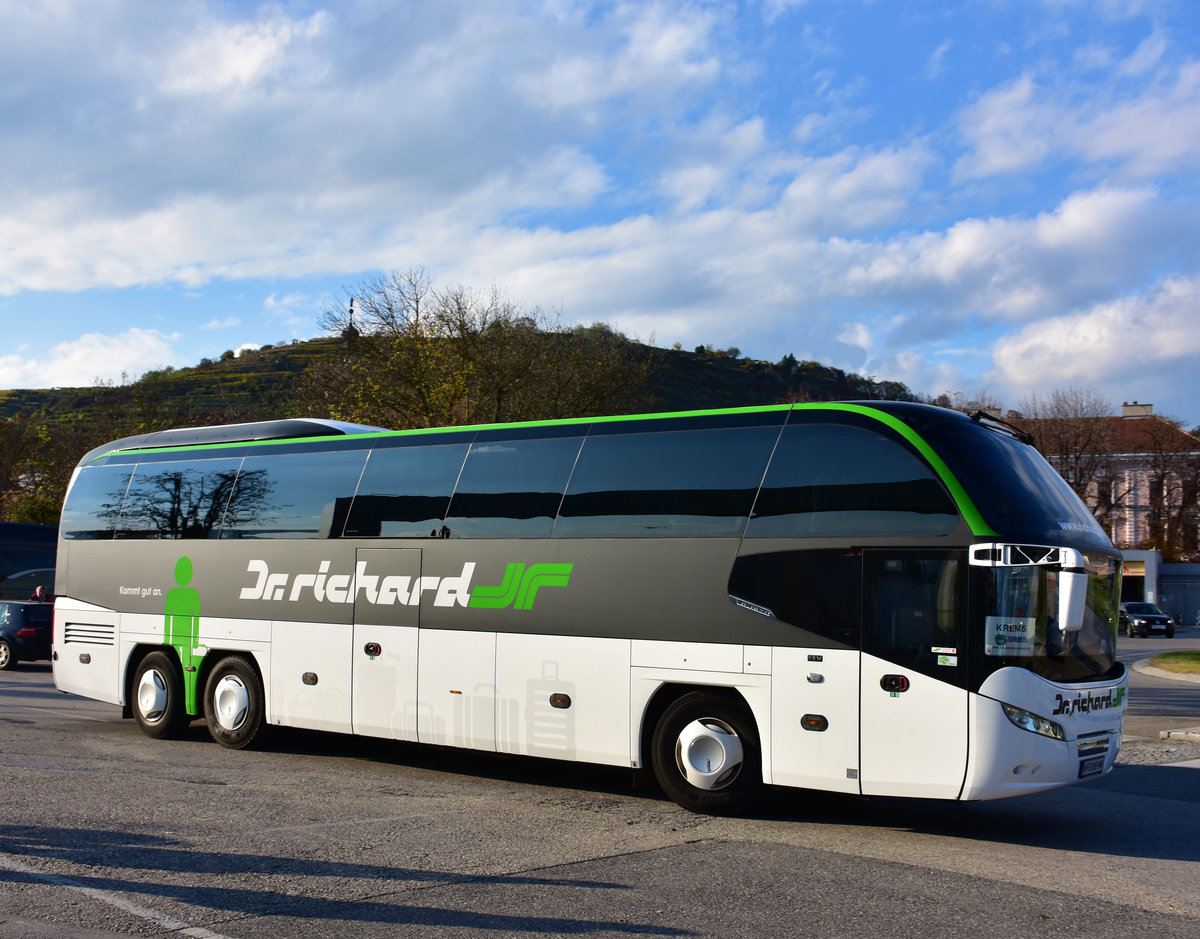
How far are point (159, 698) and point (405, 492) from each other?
176 inches

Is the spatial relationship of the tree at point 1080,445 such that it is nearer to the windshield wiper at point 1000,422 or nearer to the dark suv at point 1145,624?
the dark suv at point 1145,624

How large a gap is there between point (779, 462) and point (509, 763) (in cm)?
504

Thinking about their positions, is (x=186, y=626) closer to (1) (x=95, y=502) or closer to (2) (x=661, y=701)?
(1) (x=95, y=502)

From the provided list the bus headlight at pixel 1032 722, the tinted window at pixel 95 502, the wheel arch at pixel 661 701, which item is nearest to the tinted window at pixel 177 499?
the tinted window at pixel 95 502

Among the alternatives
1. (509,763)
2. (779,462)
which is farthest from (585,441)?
(509,763)

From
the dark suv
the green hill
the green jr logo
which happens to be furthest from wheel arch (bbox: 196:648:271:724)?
the dark suv

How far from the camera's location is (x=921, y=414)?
8438 mm

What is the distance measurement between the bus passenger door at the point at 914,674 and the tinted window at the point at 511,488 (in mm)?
3037

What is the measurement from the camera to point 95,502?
14.1 meters

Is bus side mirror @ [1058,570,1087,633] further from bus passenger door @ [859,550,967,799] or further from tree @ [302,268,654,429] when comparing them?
tree @ [302,268,654,429]

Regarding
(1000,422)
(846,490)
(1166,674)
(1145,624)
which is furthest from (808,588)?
(1145,624)

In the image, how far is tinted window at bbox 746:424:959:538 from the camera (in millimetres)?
8078


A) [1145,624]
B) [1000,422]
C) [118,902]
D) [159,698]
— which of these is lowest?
[1145,624]

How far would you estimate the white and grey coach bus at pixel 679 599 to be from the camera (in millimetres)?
7887
